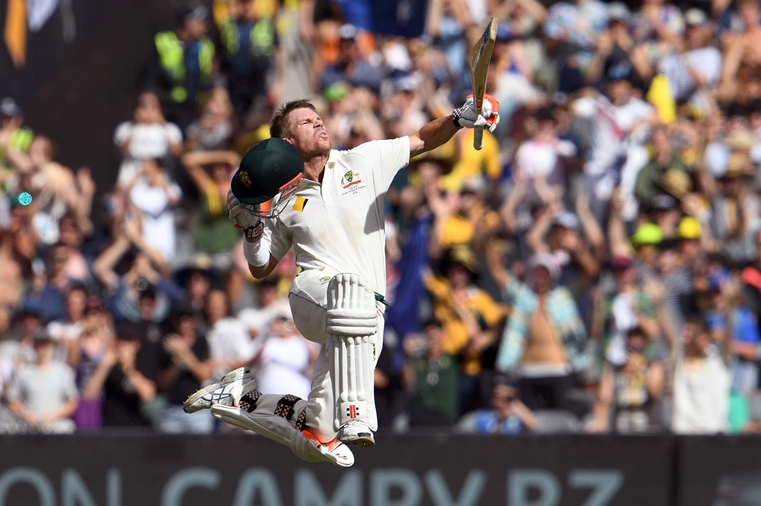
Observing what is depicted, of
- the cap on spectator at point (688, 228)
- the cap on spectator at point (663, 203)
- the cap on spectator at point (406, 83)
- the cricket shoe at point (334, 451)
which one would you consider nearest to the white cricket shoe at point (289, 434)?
the cricket shoe at point (334, 451)

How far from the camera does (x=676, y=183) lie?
14.1 metres

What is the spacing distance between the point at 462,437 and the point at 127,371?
9.62ft

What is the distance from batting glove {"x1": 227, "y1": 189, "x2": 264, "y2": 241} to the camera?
8.73 metres

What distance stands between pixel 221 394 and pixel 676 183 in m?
6.13

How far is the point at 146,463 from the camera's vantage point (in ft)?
40.8

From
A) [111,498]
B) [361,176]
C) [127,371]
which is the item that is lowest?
[111,498]

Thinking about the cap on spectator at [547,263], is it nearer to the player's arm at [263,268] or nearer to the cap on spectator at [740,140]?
the cap on spectator at [740,140]

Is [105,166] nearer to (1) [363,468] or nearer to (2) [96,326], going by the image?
(2) [96,326]

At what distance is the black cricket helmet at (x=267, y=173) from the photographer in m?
8.38

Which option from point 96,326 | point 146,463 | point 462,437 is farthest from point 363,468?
point 96,326

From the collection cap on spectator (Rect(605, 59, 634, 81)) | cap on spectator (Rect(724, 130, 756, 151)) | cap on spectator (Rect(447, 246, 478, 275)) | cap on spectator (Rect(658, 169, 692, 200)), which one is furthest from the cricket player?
cap on spectator (Rect(605, 59, 634, 81))

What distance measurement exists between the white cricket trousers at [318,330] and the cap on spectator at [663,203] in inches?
212

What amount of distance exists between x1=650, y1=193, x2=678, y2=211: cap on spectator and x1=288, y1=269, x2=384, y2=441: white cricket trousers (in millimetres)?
5380

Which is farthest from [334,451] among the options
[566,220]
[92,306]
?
[566,220]
